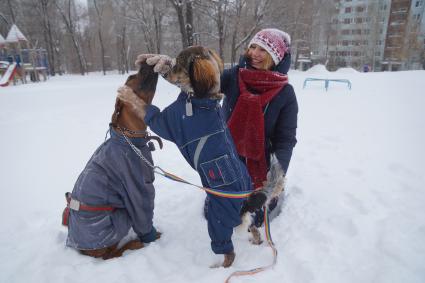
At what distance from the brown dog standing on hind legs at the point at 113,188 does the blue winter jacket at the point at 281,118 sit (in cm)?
85

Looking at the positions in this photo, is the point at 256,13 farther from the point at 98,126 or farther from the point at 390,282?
the point at 390,282

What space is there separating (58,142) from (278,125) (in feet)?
13.5

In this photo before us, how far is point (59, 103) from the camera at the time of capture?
8.19m

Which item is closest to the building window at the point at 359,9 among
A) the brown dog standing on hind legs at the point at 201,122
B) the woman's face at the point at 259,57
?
the woman's face at the point at 259,57

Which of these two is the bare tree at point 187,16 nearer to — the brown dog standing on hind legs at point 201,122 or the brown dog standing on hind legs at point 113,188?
the brown dog standing on hind legs at point 113,188

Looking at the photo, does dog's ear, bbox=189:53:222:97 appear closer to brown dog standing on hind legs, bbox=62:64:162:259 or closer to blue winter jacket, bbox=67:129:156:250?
brown dog standing on hind legs, bbox=62:64:162:259

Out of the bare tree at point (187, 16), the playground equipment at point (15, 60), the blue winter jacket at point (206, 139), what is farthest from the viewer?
the playground equipment at point (15, 60)

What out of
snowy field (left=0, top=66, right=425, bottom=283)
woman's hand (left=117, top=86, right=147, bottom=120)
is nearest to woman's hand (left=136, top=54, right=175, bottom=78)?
woman's hand (left=117, top=86, right=147, bottom=120)

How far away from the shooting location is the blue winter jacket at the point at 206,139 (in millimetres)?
1636

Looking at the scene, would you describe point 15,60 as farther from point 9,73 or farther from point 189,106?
point 189,106

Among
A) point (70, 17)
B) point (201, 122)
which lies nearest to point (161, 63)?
point (201, 122)

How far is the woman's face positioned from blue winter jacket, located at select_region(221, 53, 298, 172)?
3.7 inches

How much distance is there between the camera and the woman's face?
2.05 metres

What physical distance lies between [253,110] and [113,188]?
1.21 meters
